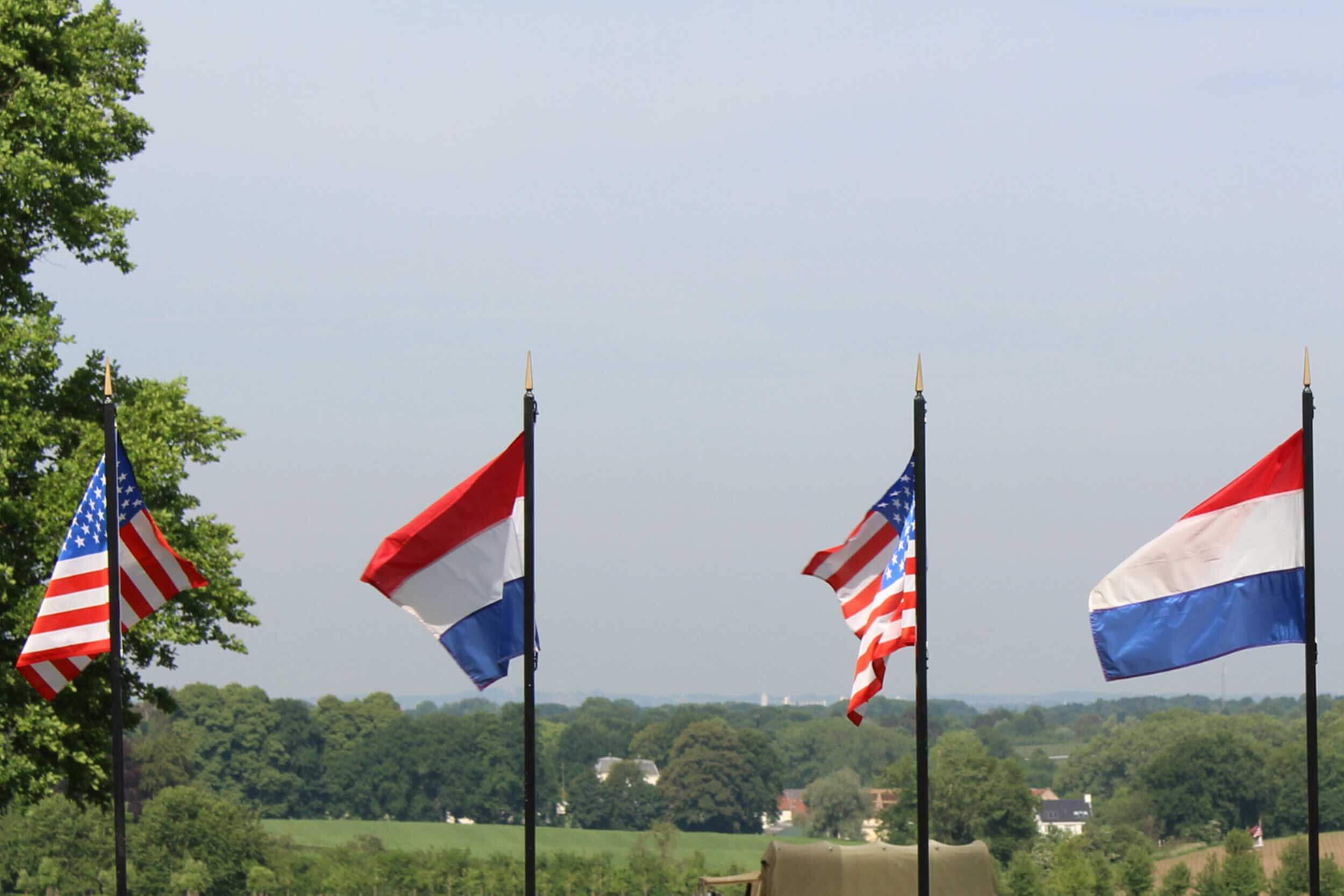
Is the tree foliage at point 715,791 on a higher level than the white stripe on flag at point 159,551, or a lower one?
lower

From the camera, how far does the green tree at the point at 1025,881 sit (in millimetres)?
121062

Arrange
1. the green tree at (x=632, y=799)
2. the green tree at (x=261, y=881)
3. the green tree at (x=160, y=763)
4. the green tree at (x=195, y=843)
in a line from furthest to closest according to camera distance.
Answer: the green tree at (x=632, y=799), the green tree at (x=160, y=763), the green tree at (x=261, y=881), the green tree at (x=195, y=843)

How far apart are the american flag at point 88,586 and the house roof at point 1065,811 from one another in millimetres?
144751

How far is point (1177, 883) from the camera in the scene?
119 m

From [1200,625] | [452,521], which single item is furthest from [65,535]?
[1200,625]

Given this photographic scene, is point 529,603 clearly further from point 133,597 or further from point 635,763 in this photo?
point 635,763

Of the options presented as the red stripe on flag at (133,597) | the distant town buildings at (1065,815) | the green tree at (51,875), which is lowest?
the distant town buildings at (1065,815)

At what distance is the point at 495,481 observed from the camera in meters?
16.8

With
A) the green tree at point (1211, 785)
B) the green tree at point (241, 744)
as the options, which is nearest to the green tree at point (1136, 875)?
the green tree at point (1211, 785)

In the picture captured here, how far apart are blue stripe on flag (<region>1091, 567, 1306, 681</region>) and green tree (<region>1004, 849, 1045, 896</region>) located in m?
109

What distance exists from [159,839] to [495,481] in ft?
358

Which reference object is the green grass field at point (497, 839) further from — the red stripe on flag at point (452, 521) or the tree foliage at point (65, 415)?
the red stripe on flag at point (452, 521)

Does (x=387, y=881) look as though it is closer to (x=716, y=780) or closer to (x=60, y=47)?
(x=716, y=780)

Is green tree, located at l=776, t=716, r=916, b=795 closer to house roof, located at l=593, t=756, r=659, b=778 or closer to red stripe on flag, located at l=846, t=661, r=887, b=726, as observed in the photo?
house roof, located at l=593, t=756, r=659, b=778
